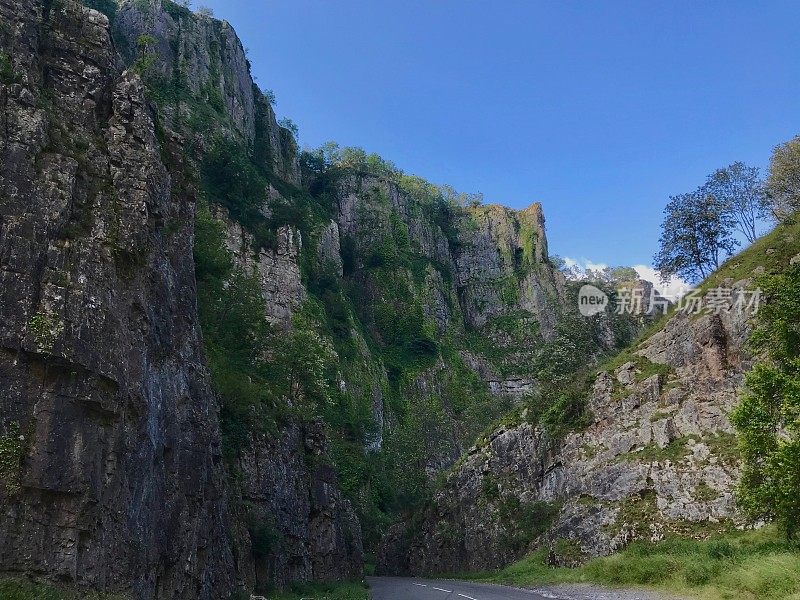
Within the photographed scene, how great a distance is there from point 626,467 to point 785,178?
24802mm

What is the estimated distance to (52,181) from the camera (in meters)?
13.5

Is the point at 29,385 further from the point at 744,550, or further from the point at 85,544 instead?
the point at 744,550

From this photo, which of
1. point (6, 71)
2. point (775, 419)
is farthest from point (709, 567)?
point (6, 71)

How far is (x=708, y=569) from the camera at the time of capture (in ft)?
50.5

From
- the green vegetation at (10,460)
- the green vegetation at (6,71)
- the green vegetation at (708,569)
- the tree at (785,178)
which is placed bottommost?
the green vegetation at (708,569)

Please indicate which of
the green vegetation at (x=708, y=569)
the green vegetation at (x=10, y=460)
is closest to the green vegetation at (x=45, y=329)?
the green vegetation at (x=10, y=460)

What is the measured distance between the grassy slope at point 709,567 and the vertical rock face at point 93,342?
12738 mm

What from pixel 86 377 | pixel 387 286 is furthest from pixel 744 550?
pixel 387 286

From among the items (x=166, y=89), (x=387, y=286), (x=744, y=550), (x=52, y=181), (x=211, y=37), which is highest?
(x=211, y=37)

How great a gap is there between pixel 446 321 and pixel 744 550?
7262 centimetres

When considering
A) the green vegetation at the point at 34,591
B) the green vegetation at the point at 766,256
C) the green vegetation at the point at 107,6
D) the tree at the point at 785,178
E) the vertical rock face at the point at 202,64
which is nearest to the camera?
the green vegetation at the point at 34,591

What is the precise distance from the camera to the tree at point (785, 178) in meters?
38.5

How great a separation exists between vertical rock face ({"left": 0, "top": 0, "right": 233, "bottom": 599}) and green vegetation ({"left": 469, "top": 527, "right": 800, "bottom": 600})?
41.3ft

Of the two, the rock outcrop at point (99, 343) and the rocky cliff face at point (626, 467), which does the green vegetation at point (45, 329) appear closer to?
the rock outcrop at point (99, 343)
